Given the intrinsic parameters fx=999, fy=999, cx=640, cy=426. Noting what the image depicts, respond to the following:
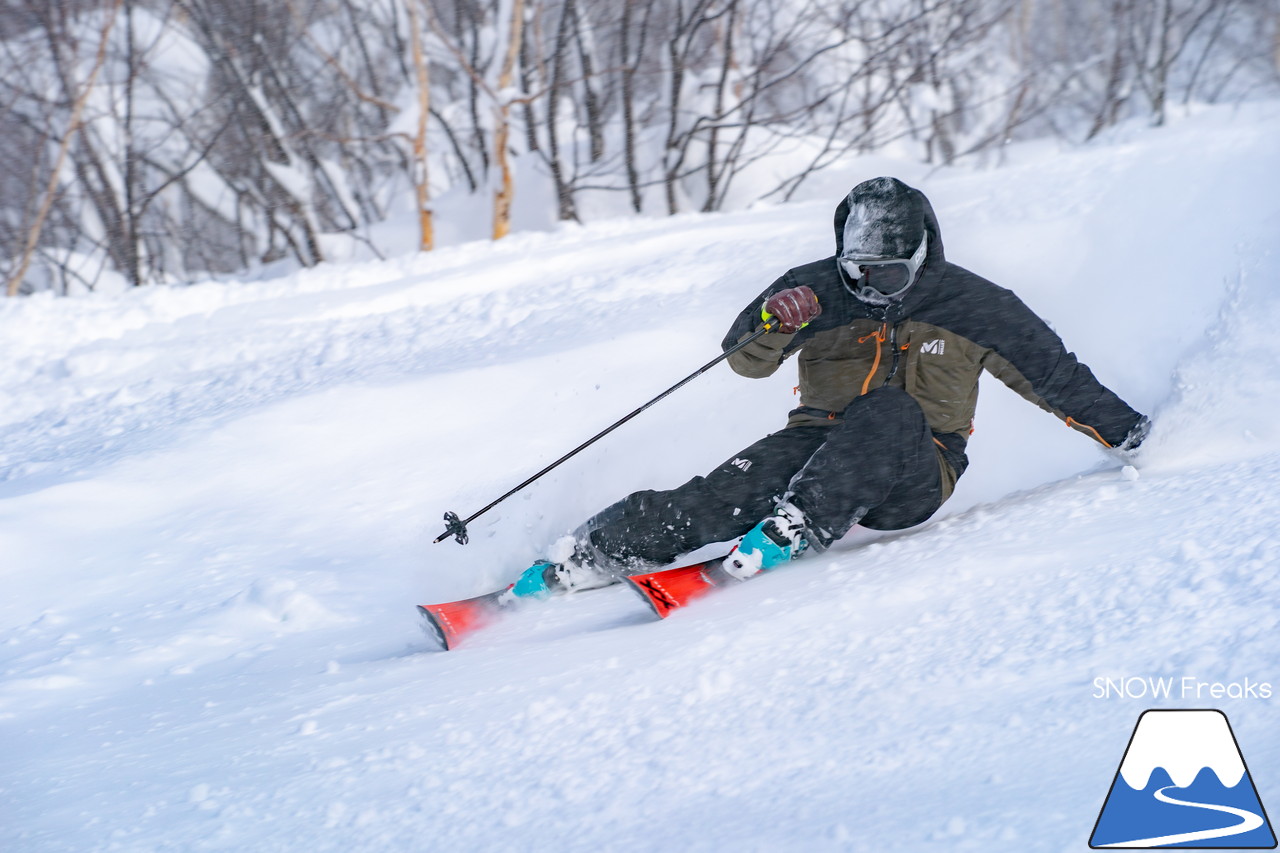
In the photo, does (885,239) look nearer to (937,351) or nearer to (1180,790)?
Answer: (937,351)

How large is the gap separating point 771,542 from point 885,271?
712 mm

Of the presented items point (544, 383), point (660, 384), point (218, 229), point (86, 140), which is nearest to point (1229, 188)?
point (660, 384)

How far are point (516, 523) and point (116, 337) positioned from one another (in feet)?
11.1

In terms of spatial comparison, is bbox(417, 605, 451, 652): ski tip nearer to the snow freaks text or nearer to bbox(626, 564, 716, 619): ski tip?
bbox(626, 564, 716, 619): ski tip

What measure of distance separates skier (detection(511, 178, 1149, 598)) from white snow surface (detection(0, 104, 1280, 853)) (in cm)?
12

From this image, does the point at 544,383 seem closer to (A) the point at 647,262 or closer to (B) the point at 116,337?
(A) the point at 647,262

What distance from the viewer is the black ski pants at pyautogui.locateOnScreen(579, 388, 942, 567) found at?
7.64 ft

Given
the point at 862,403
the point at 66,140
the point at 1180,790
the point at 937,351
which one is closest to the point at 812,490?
the point at 862,403

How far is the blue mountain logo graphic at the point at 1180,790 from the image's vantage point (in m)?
1.20

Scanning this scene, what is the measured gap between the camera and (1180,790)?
1.33 metres

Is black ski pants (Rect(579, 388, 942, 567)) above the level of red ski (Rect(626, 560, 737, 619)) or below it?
above

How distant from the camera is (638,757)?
1562 mm

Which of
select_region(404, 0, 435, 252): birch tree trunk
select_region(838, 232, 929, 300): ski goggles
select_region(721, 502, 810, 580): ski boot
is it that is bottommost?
select_region(721, 502, 810, 580): ski boot

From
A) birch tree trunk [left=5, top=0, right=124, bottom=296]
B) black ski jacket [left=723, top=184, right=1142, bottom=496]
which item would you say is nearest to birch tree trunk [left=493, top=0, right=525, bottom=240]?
birch tree trunk [left=5, top=0, right=124, bottom=296]
